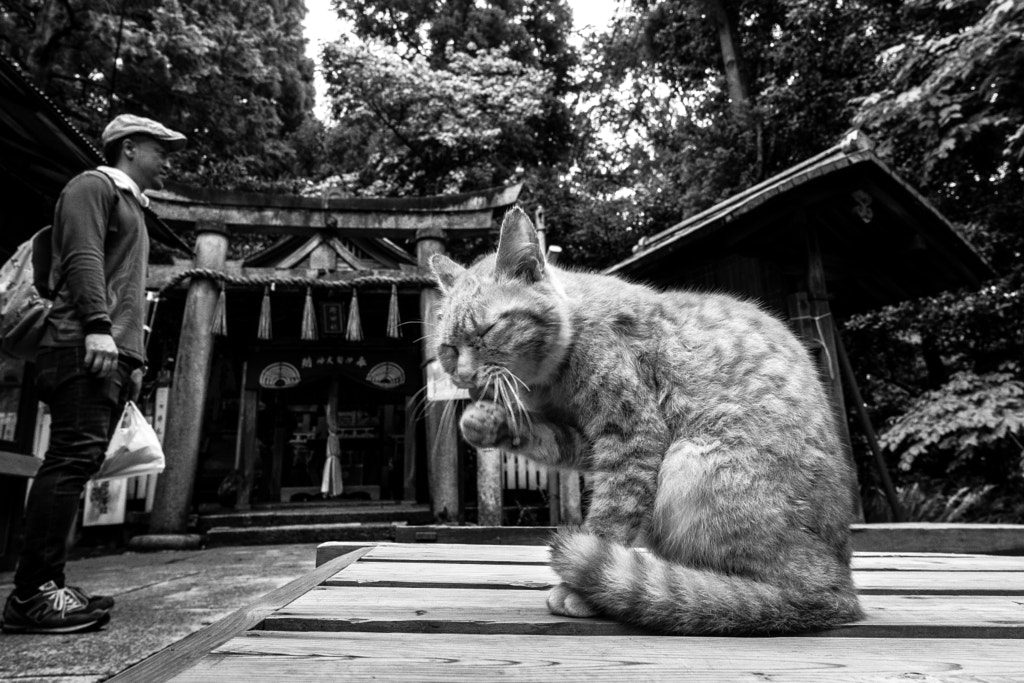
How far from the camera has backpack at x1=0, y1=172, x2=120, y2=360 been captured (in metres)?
2.93

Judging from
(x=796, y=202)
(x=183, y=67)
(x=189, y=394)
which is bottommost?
(x=189, y=394)

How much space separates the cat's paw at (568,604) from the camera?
144cm

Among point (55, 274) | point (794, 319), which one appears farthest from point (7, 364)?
point (794, 319)

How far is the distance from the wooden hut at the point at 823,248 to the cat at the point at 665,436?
A: 3.54 metres

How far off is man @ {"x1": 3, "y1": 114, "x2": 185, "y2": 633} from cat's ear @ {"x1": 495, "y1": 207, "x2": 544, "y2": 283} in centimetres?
198

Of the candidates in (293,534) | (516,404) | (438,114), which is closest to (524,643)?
(516,404)

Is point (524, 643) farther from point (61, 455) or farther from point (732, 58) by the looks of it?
point (732, 58)

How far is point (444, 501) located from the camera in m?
7.51

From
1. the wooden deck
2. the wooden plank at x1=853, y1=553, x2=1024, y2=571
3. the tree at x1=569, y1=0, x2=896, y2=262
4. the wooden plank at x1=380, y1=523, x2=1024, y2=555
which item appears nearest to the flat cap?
the wooden plank at x1=380, y1=523, x2=1024, y2=555

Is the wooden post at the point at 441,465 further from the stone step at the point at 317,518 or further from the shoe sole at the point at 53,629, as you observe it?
the shoe sole at the point at 53,629

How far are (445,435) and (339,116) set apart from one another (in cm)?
1196

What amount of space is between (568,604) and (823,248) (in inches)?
230

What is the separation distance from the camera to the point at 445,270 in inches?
86.5

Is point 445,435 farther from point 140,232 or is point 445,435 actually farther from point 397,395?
point 140,232
